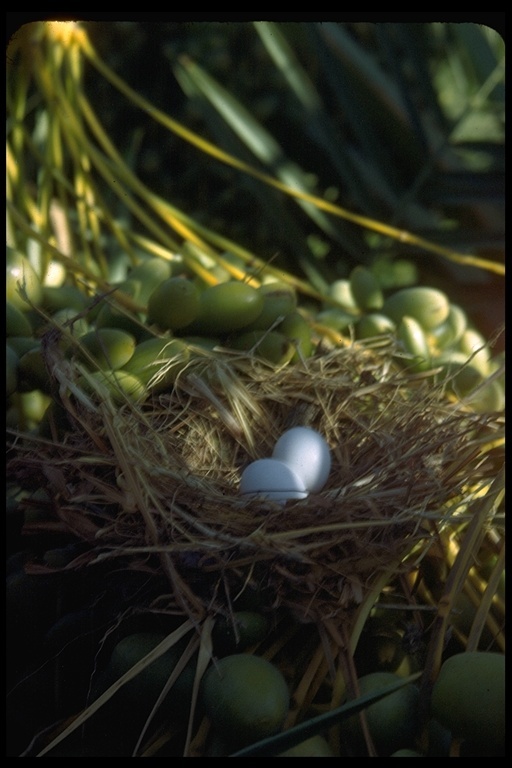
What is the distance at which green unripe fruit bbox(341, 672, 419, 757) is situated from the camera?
1.43 ft

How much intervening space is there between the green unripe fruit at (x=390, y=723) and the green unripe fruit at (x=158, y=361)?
294 millimetres

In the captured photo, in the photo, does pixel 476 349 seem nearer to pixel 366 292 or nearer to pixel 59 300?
pixel 366 292

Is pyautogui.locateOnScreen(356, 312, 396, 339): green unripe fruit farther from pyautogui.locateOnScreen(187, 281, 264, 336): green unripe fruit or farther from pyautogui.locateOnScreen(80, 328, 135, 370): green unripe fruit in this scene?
pyautogui.locateOnScreen(80, 328, 135, 370): green unripe fruit

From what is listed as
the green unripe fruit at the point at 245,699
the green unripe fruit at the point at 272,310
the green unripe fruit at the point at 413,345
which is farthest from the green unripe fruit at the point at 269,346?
the green unripe fruit at the point at 245,699

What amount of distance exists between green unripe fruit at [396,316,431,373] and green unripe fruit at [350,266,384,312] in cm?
8

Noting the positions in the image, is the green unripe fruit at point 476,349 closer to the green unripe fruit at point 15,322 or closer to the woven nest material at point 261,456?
the woven nest material at point 261,456

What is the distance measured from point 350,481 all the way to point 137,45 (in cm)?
101

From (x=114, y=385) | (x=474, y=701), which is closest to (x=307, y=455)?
(x=114, y=385)

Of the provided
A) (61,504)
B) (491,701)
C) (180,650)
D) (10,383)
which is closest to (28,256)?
(10,383)

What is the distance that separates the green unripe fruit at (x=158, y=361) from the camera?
635 millimetres

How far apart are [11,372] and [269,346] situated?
22 cm

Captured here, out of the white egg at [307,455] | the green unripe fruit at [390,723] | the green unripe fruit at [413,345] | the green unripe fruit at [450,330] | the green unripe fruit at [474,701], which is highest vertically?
the green unripe fruit at [413,345]

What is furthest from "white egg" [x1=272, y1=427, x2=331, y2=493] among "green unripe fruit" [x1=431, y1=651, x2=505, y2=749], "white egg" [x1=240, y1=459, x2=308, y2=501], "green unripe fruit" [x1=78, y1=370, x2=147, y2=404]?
"green unripe fruit" [x1=431, y1=651, x2=505, y2=749]

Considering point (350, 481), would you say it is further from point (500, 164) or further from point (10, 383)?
point (500, 164)
